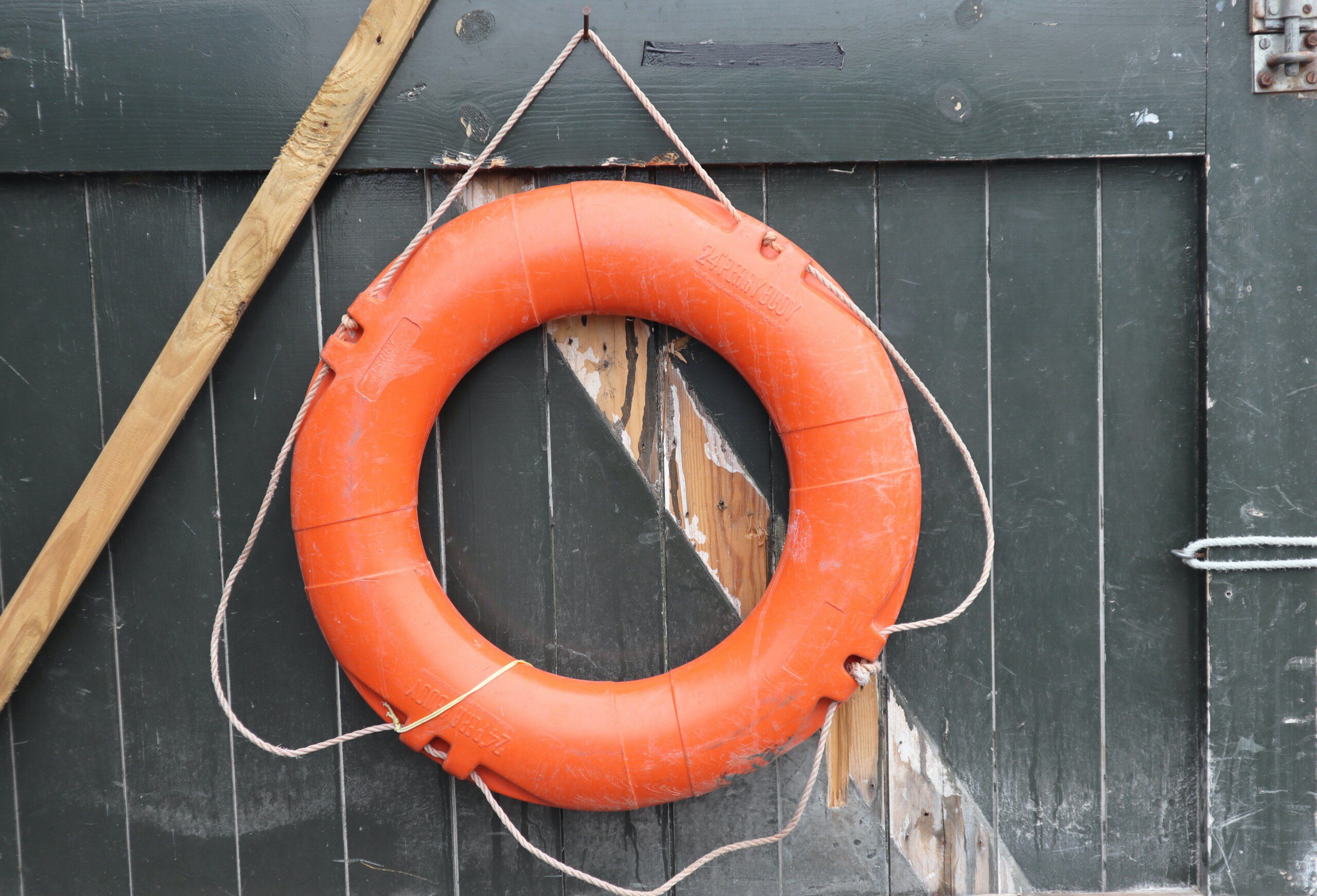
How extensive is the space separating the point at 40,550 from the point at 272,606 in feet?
1.18

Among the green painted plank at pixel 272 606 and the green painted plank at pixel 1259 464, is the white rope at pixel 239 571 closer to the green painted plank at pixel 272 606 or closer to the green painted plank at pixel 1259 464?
the green painted plank at pixel 272 606

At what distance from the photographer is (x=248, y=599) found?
121 centimetres

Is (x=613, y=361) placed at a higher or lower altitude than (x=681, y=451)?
higher

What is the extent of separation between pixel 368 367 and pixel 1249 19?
4.42 feet

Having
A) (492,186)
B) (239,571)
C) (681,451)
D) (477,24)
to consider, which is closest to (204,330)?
(239,571)

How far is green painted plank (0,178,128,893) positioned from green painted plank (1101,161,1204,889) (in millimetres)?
1546

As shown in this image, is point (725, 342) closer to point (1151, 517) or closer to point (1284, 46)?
point (1151, 517)

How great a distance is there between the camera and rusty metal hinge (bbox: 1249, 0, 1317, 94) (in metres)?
1.12

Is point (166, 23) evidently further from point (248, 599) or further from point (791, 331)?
point (791, 331)

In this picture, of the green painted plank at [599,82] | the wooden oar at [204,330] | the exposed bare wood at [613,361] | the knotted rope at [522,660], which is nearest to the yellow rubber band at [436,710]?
the knotted rope at [522,660]

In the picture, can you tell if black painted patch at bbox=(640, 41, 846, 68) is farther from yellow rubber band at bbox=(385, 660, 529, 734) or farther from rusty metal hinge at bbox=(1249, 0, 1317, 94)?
yellow rubber band at bbox=(385, 660, 529, 734)

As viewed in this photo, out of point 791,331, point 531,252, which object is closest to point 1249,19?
point 791,331

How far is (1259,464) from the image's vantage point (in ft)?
3.85

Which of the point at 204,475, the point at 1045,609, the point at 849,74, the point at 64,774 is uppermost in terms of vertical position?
the point at 849,74
